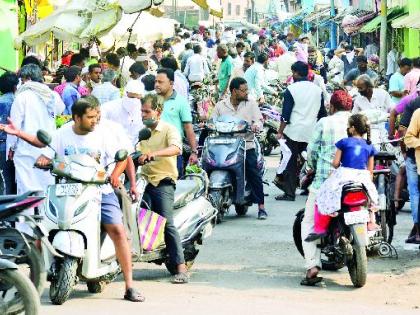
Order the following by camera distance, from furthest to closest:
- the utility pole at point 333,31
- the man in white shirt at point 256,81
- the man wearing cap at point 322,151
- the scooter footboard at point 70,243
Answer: the utility pole at point 333,31
the man in white shirt at point 256,81
the man wearing cap at point 322,151
the scooter footboard at point 70,243

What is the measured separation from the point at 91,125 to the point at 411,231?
4905mm

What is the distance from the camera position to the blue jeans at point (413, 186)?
39.3 ft

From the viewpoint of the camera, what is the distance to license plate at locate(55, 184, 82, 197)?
8.77 m

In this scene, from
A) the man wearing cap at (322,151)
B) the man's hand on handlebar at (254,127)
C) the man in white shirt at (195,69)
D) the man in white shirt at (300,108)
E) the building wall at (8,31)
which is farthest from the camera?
the man in white shirt at (195,69)

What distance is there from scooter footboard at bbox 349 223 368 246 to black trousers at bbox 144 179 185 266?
4.89 ft

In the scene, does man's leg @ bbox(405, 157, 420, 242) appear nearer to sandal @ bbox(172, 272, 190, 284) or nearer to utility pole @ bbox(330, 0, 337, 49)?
sandal @ bbox(172, 272, 190, 284)

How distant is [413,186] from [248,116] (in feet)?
9.77

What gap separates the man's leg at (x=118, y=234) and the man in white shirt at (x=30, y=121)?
2.72 m

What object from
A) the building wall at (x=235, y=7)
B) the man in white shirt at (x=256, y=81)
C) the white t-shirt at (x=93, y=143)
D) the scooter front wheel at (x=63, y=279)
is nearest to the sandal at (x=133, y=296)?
the scooter front wheel at (x=63, y=279)

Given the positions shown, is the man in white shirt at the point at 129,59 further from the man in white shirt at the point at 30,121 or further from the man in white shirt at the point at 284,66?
the man in white shirt at the point at 30,121

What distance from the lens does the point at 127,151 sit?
353 inches

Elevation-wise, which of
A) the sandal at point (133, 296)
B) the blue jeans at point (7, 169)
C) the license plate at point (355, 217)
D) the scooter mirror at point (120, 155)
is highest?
the scooter mirror at point (120, 155)

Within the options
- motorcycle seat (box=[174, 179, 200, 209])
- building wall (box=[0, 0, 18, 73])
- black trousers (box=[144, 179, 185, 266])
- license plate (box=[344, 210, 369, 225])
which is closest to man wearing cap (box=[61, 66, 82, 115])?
building wall (box=[0, 0, 18, 73])

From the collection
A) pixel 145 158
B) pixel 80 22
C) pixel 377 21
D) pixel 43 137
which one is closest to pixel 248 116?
pixel 80 22
